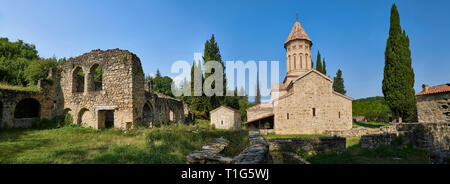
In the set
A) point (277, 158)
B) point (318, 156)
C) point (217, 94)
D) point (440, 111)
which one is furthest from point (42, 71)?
point (440, 111)

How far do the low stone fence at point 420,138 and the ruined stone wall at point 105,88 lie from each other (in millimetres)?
12217

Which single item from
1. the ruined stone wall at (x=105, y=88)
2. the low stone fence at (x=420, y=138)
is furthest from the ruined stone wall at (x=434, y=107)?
the ruined stone wall at (x=105, y=88)

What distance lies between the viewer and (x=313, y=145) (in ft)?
28.1

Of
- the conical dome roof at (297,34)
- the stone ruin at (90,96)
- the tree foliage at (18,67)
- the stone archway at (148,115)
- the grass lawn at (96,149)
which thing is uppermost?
the conical dome roof at (297,34)

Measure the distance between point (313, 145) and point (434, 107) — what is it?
60.5 ft

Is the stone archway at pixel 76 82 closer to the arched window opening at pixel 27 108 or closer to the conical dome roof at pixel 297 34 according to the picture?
the arched window opening at pixel 27 108

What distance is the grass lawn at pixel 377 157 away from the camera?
725 cm

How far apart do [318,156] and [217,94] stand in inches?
747

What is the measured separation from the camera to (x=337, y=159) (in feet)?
23.7

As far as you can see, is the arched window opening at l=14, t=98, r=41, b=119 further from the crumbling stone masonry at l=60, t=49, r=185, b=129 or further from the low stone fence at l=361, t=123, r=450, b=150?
the low stone fence at l=361, t=123, r=450, b=150

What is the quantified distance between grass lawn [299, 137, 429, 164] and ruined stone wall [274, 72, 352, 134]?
7.18 meters

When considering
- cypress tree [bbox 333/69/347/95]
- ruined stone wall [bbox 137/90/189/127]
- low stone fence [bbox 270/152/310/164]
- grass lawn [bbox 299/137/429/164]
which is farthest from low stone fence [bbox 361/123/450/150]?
cypress tree [bbox 333/69/347/95]

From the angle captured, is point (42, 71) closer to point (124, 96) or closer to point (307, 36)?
point (124, 96)

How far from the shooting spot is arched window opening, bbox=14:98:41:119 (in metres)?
11.2
